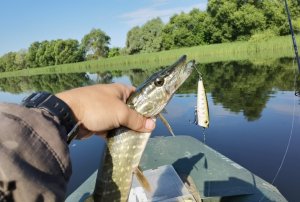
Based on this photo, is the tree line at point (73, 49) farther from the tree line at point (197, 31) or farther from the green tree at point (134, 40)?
the green tree at point (134, 40)

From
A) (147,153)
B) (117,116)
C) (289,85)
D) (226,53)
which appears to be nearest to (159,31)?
(226,53)

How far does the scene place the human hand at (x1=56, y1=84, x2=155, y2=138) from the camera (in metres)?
1.66

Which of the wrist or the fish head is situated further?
the fish head

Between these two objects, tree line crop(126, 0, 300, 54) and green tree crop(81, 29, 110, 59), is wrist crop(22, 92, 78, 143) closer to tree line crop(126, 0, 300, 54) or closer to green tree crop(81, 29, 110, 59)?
tree line crop(126, 0, 300, 54)

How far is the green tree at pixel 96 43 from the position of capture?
8294 centimetres

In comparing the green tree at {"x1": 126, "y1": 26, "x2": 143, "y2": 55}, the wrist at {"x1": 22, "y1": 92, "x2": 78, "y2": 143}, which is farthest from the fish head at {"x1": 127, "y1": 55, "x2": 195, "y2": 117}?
the green tree at {"x1": 126, "y1": 26, "x2": 143, "y2": 55}

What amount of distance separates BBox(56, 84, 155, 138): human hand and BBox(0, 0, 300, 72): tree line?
123ft

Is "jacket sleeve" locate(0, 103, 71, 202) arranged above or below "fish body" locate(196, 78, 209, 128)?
above

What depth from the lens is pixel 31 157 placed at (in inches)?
40.2

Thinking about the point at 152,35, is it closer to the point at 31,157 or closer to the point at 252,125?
the point at 252,125

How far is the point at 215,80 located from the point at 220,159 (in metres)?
14.5

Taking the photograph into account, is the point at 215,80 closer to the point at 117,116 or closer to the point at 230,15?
the point at 117,116

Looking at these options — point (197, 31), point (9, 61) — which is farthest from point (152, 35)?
point (9, 61)

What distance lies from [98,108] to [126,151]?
0.53 m
